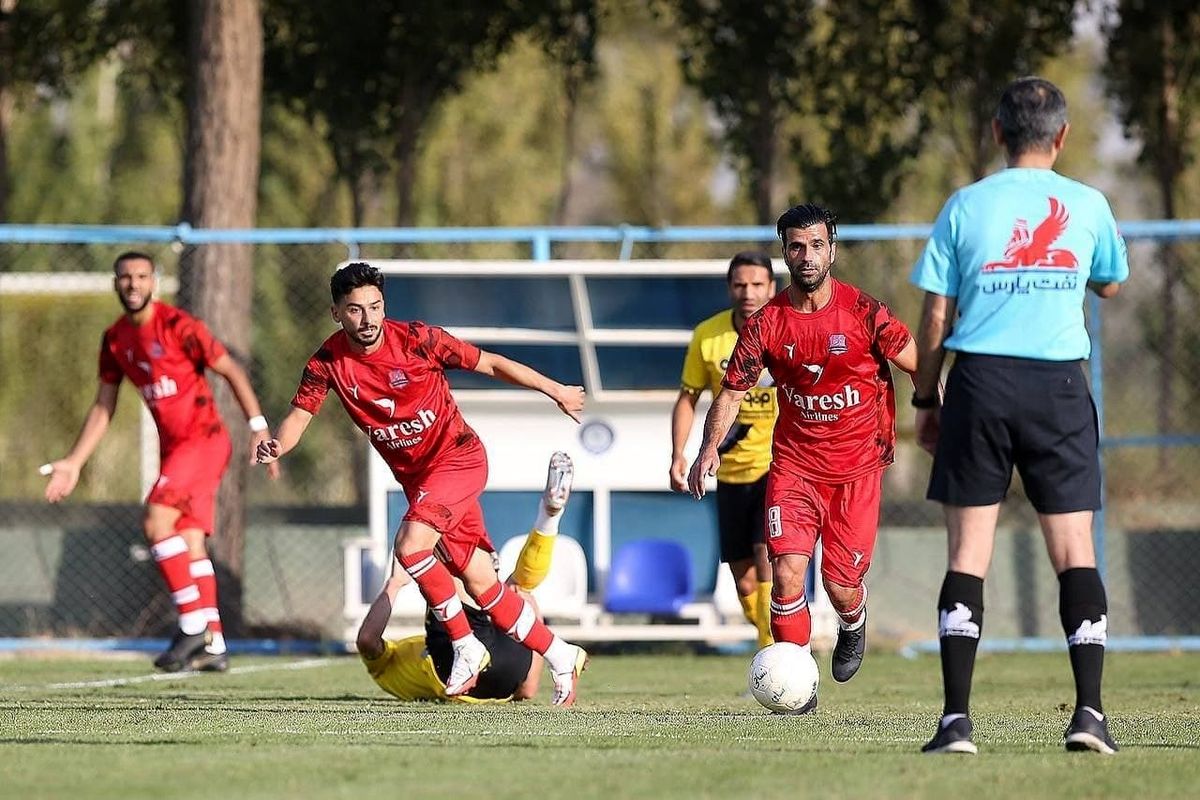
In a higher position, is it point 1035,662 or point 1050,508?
point 1050,508

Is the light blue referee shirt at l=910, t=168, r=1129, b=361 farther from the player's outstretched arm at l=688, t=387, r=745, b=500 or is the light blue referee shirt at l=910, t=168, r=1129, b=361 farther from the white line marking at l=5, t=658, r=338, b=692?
the white line marking at l=5, t=658, r=338, b=692

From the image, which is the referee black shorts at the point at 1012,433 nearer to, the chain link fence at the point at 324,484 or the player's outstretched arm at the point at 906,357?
the player's outstretched arm at the point at 906,357

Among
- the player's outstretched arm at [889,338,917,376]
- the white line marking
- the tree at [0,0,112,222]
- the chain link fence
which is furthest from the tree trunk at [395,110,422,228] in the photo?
the player's outstretched arm at [889,338,917,376]

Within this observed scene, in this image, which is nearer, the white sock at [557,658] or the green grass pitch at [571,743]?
the green grass pitch at [571,743]

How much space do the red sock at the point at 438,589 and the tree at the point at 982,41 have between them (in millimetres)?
9475

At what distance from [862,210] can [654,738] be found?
10239 mm

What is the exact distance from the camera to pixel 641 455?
44.3ft

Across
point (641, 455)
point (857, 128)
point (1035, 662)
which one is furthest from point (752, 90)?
point (1035, 662)

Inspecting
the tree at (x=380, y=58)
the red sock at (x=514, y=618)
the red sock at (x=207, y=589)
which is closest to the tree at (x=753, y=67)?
the tree at (x=380, y=58)

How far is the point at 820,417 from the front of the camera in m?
8.21

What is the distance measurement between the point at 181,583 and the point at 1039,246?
684 centimetres

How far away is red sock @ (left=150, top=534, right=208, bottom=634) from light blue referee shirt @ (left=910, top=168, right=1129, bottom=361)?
21.5ft

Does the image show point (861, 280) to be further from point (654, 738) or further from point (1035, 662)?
point (654, 738)

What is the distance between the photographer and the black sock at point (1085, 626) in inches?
243
